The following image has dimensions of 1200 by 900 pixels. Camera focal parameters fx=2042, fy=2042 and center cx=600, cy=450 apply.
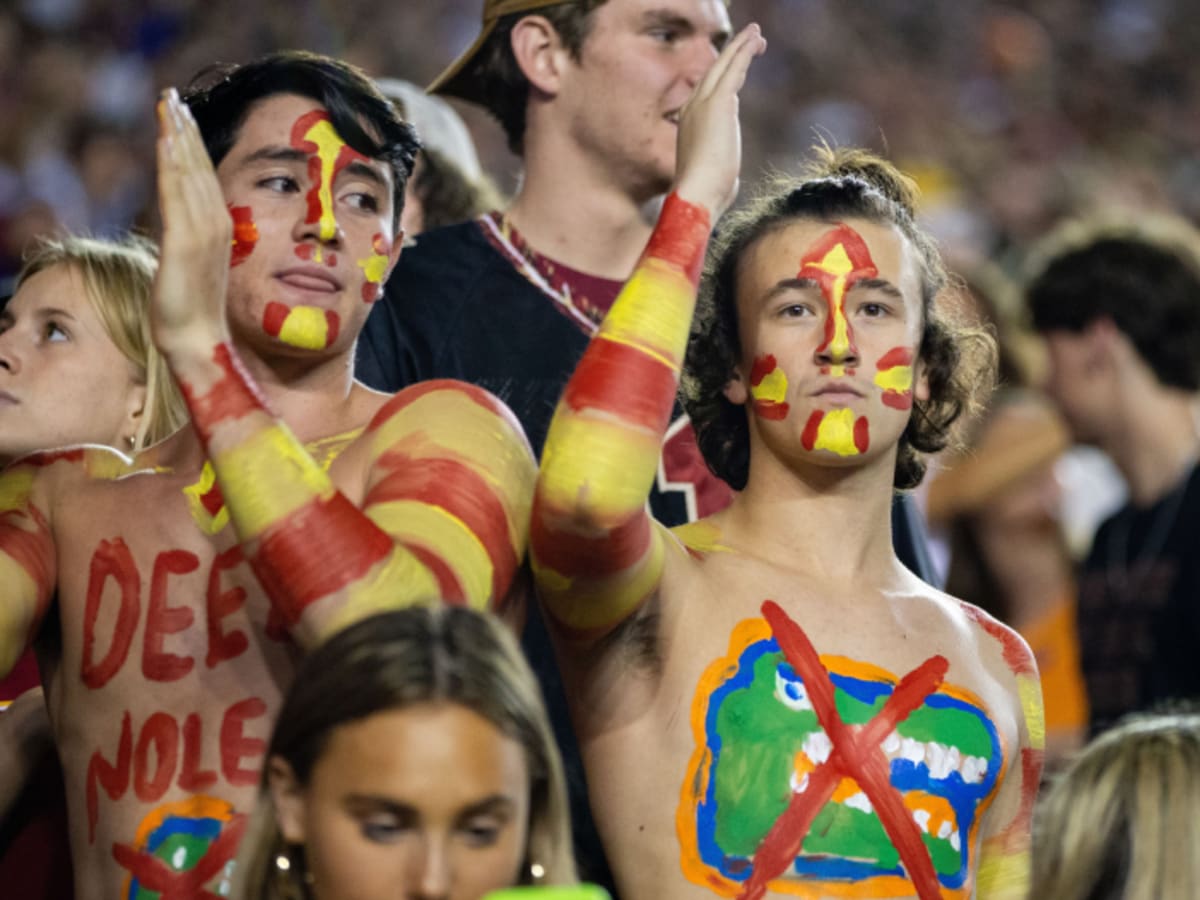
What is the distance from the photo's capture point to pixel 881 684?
112 inches

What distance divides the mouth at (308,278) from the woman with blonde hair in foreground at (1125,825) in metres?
1.19

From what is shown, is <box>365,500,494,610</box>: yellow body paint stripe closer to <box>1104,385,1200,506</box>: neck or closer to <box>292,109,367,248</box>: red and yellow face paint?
<box>292,109,367,248</box>: red and yellow face paint

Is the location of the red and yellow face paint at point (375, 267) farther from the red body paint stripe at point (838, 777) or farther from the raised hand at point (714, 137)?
the red body paint stripe at point (838, 777)

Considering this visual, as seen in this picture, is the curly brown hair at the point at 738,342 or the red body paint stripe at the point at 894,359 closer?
the red body paint stripe at the point at 894,359

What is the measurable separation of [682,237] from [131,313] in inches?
40.3

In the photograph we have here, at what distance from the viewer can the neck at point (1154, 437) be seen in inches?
210

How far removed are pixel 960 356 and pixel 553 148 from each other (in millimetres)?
1022

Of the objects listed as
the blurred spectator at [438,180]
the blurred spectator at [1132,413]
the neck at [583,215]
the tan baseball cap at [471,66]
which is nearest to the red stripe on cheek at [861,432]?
the neck at [583,215]

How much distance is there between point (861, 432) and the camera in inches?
115

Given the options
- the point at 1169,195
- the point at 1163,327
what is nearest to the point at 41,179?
the point at 1163,327

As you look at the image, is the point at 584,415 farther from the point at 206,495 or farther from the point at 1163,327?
the point at 1163,327

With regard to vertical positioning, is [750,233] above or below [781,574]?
above

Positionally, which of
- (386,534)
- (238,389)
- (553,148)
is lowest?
(386,534)

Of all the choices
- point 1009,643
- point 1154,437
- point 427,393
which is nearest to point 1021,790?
point 1009,643
